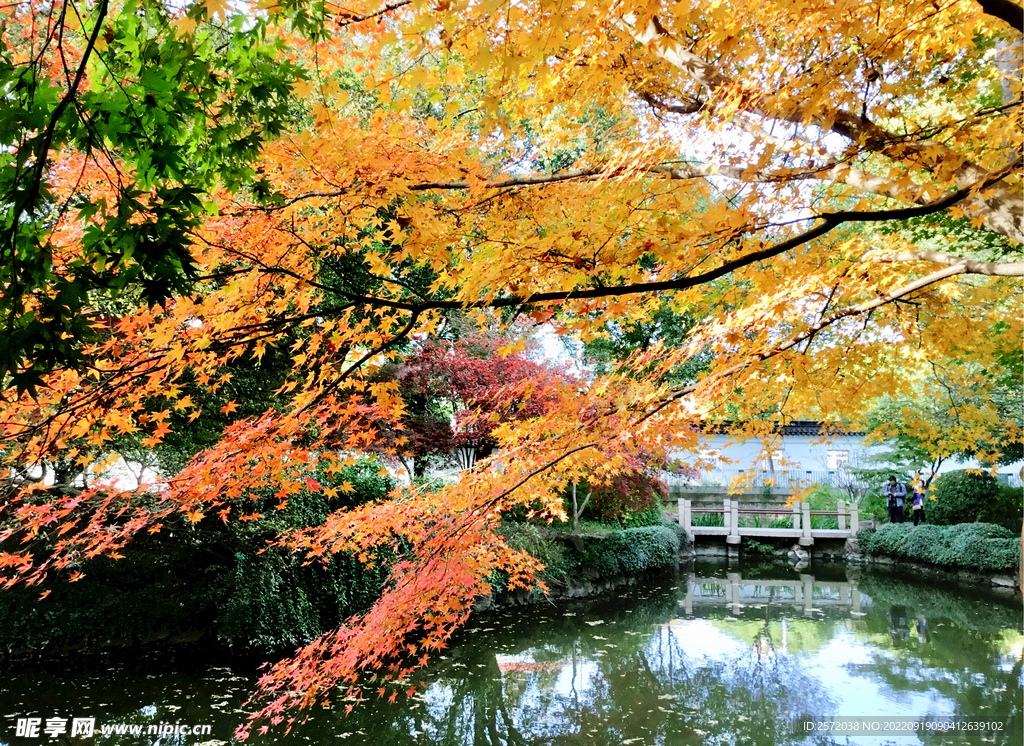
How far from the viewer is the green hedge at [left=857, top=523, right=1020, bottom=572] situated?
10.6 metres

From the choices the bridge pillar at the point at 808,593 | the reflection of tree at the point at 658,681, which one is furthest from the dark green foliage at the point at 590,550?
the bridge pillar at the point at 808,593

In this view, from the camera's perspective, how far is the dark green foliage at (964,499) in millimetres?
12297

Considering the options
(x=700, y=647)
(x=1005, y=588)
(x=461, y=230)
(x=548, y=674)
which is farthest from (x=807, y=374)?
(x=1005, y=588)

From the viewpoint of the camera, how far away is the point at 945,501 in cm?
1287

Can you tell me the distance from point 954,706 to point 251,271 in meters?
6.51

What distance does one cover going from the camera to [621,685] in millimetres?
6133

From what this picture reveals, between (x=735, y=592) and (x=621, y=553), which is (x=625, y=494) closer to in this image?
(x=621, y=553)

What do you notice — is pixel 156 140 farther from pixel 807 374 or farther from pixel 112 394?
pixel 807 374

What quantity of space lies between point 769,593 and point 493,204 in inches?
385

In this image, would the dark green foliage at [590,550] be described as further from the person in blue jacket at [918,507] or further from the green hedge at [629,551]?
the person in blue jacket at [918,507]

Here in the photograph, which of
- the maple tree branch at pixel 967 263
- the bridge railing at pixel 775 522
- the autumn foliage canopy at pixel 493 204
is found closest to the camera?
the autumn foliage canopy at pixel 493 204

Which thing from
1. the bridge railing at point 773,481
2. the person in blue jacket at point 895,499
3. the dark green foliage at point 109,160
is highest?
the dark green foliage at point 109,160

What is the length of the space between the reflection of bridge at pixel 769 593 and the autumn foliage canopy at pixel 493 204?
6.68 m

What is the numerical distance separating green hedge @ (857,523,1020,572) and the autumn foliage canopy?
8.56 m
